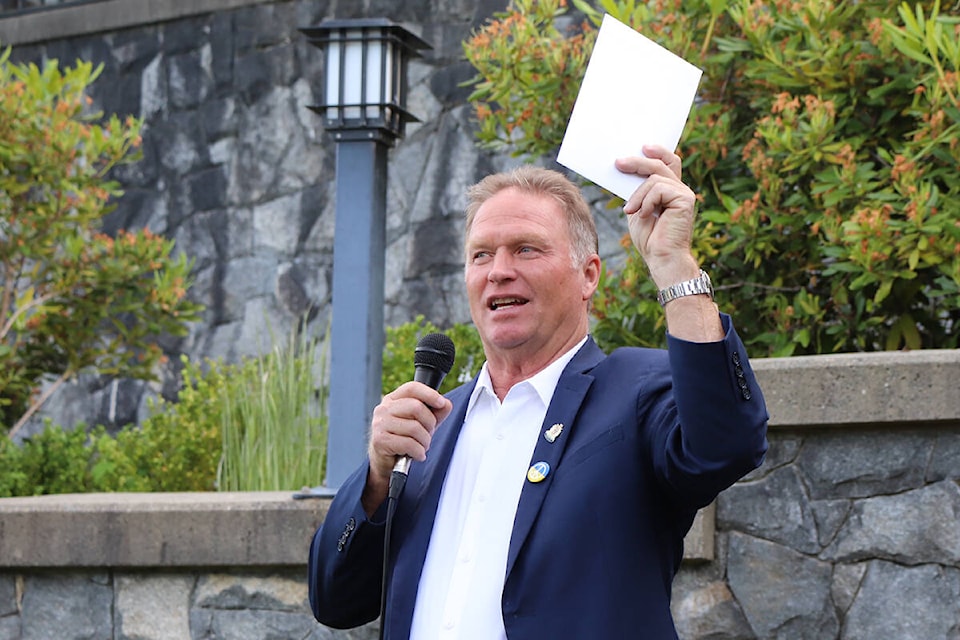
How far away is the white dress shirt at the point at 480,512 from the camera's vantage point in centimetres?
256

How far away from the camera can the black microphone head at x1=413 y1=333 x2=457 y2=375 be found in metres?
2.78

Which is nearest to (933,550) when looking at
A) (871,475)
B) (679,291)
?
(871,475)

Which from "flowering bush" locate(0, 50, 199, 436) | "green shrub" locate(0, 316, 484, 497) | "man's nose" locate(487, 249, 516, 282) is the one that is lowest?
"man's nose" locate(487, 249, 516, 282)

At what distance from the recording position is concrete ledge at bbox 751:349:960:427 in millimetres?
4012

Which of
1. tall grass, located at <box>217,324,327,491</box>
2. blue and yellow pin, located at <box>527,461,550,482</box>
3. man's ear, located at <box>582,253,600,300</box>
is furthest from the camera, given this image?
tall grass, located at <box>217,324,327,491</box>

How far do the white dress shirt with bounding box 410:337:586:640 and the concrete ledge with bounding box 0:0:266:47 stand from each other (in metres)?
7.28

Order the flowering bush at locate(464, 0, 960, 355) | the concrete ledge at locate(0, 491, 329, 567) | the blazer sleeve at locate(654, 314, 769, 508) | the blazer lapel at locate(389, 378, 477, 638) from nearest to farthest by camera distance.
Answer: the blazer sleeve at locate(654, 314, 769, 508) → the blazer lapel at locate(389, 378, 477, 638) → the flowering bush at locate(464, 0, 960, 355) → the concrete ledge at locate(0, 491, 329, 567)

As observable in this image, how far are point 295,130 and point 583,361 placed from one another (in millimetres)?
6811

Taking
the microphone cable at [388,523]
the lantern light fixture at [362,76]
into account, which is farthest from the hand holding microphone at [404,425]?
the lantern light fixture at [362,76]

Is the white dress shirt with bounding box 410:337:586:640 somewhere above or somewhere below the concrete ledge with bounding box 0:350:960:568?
below

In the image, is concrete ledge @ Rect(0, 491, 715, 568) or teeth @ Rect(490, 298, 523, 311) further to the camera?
concrete ledge @ Rect(0, 491, 715, 568)

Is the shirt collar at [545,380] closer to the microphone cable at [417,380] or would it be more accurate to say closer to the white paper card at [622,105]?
the microphone cable at [417,380]

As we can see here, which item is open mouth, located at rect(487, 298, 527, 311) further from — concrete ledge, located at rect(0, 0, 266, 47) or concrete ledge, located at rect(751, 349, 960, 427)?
concrete ledge, located at rect(0, 0, 266, 47)

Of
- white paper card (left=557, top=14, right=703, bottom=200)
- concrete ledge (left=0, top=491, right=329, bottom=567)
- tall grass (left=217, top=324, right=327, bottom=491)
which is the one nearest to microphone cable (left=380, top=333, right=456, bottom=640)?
white paper card (left=557, top=14, right=703, bottom=200)
